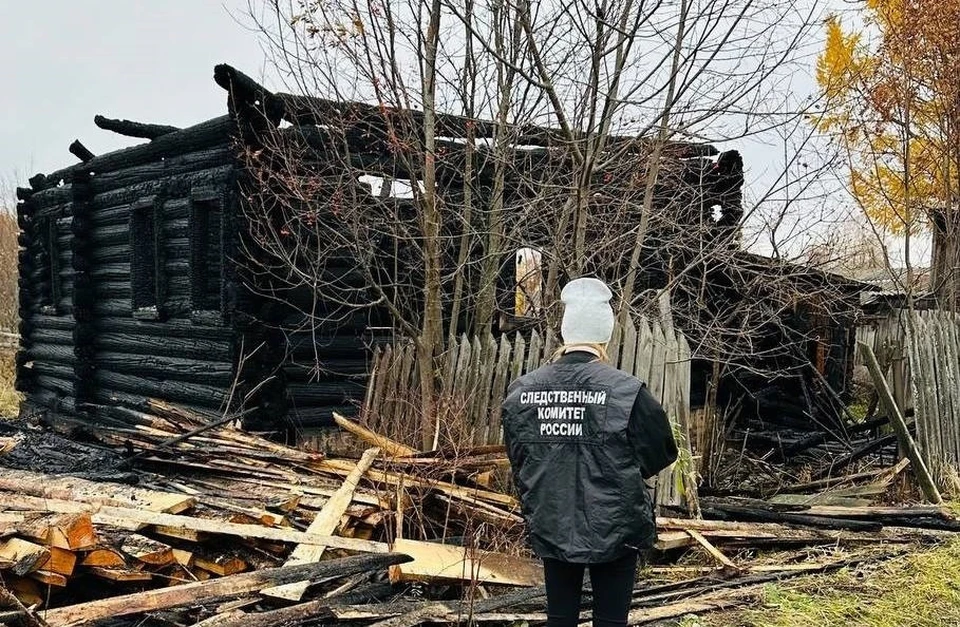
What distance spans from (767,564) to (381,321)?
589 cm

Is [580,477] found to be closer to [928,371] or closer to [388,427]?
[388,427]

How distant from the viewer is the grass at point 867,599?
5.46 metres

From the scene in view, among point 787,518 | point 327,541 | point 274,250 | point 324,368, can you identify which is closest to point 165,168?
point 274,250

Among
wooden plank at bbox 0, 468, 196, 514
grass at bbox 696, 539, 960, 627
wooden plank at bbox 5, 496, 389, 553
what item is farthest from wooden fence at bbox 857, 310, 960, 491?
wooden plank at bbox 0, 468, 196, 514

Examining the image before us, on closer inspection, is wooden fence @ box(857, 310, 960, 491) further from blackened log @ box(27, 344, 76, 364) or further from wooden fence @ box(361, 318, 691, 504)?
blackened log @ box(27, 344, 76, 364)

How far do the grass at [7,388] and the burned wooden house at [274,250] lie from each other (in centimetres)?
525

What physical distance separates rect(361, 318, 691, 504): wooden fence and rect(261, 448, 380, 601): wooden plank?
745 millimetres

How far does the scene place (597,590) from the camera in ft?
13.5

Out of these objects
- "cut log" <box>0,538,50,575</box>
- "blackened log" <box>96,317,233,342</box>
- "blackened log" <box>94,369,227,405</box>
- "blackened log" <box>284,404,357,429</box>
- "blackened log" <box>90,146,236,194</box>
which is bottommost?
"cut log" <box>0,538,50,575</box>

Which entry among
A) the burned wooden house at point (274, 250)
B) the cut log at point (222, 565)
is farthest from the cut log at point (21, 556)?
the burned wooden house at point (274, 250)

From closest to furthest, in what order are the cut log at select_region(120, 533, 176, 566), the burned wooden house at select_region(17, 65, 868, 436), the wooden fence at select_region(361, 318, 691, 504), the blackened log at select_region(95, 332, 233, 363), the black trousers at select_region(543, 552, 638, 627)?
the black trousers at select_region(543, 552, 638, 627), the cut log at select_region(120, 533, 176, 566), the wooden fence at select_region(361, 318, 691, 504), the burned wooden house at select_region(17, 65, 868, 436), the blackened log at select_region(95, 332, 233, 363)

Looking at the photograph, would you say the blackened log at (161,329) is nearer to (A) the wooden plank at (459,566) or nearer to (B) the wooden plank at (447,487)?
(B) the wooden plank at (447,487)

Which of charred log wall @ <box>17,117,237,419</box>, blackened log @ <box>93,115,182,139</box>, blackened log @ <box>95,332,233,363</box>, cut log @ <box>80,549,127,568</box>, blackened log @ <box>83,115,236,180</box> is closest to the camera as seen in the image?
cut log @ <box>80,549,127,568</box>

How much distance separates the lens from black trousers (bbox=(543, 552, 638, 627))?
4.08m
